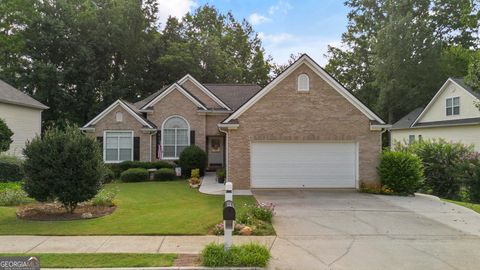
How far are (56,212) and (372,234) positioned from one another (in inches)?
351

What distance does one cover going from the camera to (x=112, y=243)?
310 inches

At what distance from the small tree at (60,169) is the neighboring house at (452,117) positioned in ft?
73.6

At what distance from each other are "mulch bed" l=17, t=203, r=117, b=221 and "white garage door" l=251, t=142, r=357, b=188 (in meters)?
6.75

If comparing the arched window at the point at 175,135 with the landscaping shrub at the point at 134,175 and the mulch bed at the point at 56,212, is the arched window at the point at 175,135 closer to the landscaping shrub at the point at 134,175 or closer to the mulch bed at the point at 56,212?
the landscaping shrub at the point at 134,175

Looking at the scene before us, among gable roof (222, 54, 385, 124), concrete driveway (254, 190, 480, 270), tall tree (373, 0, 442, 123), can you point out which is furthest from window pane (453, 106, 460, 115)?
concrete driveway (254, 190, 480, 270)

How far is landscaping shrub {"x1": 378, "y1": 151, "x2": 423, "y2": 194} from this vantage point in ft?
51.0

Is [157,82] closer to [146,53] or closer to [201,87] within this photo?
[146,53]

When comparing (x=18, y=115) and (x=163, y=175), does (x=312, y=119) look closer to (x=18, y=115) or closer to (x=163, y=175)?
(x=163, y=175)

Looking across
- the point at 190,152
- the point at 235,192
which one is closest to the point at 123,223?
the point at 235,192

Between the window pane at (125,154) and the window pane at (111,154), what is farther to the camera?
the window pane at (125,154)

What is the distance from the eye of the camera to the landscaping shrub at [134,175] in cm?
2025

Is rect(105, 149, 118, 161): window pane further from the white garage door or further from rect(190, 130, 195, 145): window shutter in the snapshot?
the white garage door

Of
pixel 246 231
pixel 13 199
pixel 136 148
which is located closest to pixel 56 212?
pixel 13 199

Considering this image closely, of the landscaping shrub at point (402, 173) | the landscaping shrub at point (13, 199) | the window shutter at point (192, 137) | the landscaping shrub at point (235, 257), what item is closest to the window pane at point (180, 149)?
the window shutter at point (192, 137)
